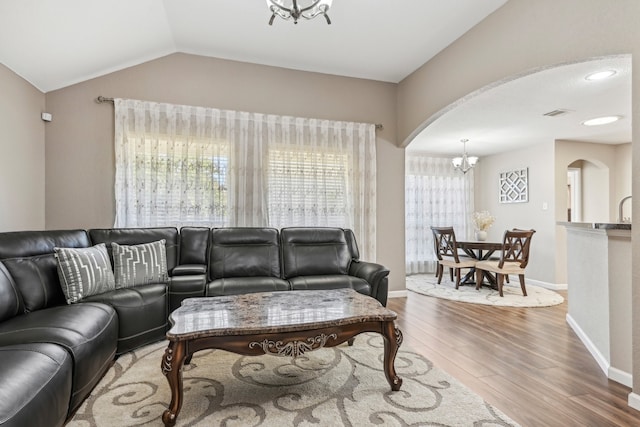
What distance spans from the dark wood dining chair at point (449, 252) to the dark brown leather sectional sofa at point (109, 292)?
2.21m

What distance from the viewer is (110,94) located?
3621 millimetres

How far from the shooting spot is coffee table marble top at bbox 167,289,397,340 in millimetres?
1754

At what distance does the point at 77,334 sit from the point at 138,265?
113 cm

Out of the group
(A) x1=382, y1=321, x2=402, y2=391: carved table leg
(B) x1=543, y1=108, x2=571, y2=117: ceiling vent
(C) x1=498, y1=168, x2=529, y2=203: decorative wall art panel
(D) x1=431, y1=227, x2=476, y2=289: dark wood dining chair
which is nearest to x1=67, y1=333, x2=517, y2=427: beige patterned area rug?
(A) x1=382, y1=321, x2=402, y2=391: carved table leg

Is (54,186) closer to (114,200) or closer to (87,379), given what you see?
(114,200)

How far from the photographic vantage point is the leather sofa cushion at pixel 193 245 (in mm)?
3340

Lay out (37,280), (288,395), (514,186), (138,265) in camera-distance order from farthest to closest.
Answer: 1. (514,186)
2. (138,265)
3. (37,280)
4. (288,395)

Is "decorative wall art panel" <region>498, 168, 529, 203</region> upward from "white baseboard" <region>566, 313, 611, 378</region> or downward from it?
upward

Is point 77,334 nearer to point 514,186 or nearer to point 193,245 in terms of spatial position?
point 193,245

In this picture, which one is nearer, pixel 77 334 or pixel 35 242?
pixel 77 334

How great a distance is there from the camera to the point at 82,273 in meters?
2.40

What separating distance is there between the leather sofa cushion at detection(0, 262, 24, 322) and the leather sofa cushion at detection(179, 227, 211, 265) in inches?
52.9

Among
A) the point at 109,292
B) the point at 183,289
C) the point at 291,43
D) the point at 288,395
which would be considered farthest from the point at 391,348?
the point at 291,43

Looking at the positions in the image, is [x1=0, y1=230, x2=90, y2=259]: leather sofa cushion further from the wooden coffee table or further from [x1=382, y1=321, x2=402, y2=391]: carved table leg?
[x1=382, y1=321, x2=402, y2=391]: carved table leg
